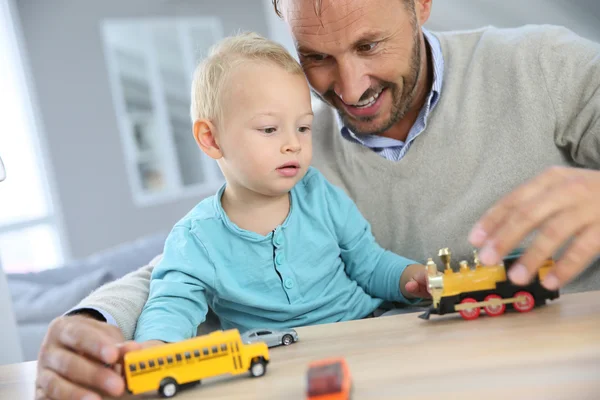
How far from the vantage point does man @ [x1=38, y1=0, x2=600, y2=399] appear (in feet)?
5.11

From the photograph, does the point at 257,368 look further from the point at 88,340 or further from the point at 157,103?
the point at 157,103

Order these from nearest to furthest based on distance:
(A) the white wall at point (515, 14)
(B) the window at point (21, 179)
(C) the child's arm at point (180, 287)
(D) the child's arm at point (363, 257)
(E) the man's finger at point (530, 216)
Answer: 1. (E) the man's finger at point (530, 216)
2. (C) the child's arm at point (180, 287)
3. (D) the child's arm at point (363, 257)
4. (A) the white wall at point (515, 14)
5. (B) the window at point (21, 179)

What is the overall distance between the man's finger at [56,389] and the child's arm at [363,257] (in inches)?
27.1

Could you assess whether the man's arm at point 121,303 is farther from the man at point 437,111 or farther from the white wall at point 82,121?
the white wall at point 82,121

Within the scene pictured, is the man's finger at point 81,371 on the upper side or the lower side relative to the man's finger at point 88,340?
lower

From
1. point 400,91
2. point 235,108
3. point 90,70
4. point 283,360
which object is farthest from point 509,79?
point 90,70

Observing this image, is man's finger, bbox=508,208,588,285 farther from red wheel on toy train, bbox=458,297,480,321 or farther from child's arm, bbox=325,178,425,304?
child's arm, bbox=325,178,425,304

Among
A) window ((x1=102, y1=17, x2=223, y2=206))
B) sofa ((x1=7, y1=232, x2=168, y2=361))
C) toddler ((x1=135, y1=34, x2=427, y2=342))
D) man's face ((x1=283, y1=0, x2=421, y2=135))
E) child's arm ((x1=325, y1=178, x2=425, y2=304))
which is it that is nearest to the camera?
toddler ((x1=135, y1=34, x2=427, y2=342))

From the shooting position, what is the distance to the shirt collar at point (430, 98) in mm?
1705

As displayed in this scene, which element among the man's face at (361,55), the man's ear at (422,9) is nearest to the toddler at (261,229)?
the man's face at (361,55)

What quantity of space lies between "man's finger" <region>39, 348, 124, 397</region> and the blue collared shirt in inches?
41.1

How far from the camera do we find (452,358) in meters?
0.77

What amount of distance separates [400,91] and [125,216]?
594 centimetres

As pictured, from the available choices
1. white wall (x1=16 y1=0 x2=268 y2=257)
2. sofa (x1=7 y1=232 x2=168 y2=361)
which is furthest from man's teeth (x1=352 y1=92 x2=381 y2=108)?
white wall (x1=16 y1=0 x2=268 y2=257)
